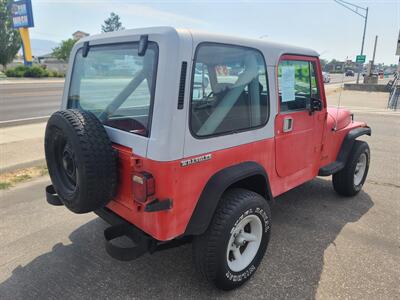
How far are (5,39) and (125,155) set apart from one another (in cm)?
5546

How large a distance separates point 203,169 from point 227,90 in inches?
27.1

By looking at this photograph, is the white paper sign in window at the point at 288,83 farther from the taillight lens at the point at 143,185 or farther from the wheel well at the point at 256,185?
the taillight lens at the point at 143,185

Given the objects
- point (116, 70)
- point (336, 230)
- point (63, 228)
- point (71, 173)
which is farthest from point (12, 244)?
point (336, 230)

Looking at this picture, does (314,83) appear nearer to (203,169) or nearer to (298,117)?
(298,117)

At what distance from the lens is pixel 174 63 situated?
2064 millimetres

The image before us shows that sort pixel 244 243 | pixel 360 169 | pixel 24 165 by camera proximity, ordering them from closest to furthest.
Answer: pixel 244 243, pixel 360 169, pixel 24 165

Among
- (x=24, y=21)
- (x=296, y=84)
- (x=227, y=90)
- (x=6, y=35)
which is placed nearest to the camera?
(x=227, y=90)

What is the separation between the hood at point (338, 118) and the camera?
3946mm

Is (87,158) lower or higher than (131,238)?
higher

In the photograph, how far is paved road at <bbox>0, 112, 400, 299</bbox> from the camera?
8.52 feet

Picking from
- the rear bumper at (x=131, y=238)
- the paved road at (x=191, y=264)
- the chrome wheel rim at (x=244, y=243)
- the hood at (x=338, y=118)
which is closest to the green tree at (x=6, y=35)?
the paved road at (x=191, y=264)

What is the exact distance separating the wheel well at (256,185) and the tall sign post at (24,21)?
4755 centimetres

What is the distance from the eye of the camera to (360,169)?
4.57m

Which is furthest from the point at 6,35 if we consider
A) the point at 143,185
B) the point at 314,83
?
the point at 143,185
